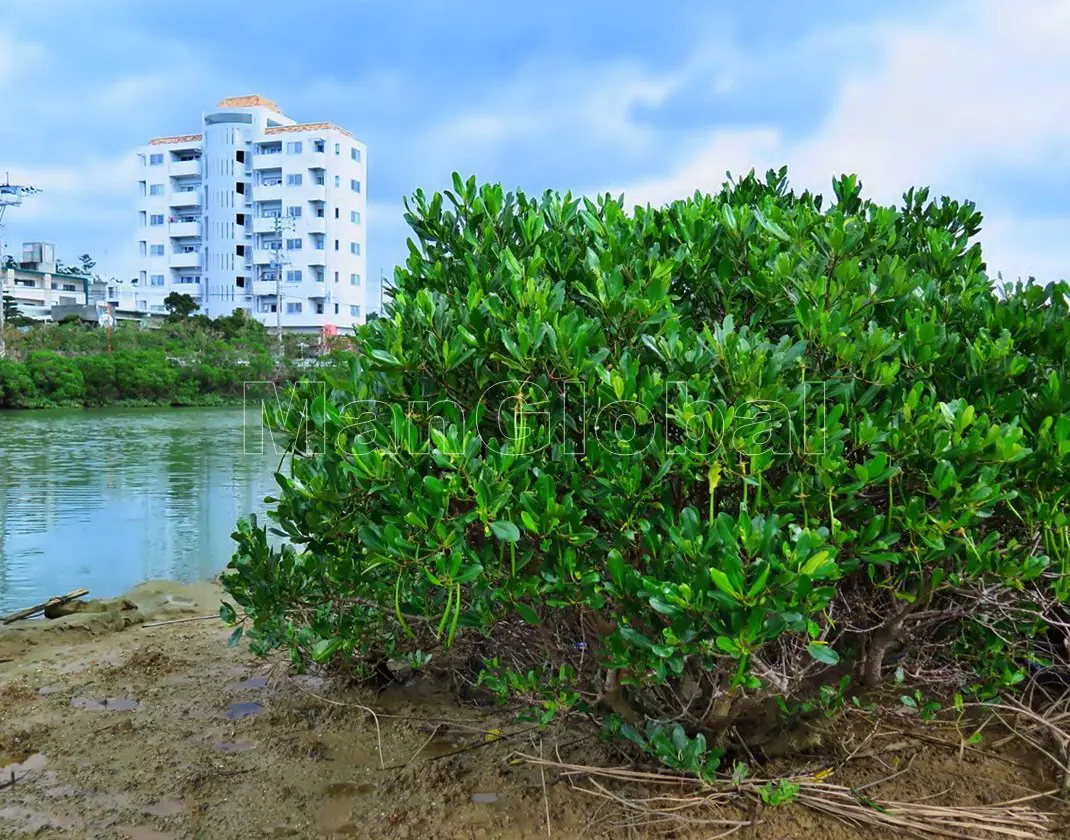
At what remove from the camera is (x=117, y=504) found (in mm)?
9266

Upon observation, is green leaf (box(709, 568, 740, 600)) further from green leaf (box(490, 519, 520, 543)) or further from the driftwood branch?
the driftwood branch

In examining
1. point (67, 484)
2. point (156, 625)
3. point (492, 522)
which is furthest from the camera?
point (67, 484)

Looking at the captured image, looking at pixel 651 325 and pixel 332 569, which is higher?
pixel 651 325

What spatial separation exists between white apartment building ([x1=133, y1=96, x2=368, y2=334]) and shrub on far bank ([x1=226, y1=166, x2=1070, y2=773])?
2104 inches

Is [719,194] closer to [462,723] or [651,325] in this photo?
[651,325]

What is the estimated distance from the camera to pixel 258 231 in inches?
2222

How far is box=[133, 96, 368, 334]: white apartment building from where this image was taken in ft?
181

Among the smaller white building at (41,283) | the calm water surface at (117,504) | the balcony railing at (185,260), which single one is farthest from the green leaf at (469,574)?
the balcony railing at (185,260)

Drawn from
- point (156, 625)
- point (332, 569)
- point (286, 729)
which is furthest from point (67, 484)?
point (332, 569)

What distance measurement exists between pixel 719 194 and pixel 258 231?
187 feet

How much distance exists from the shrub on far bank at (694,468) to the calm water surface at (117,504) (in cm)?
435

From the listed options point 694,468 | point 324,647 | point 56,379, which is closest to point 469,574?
point 694,468

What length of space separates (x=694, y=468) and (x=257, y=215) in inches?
2308

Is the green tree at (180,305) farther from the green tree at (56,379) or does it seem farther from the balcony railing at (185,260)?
the green tree at (56,379)
